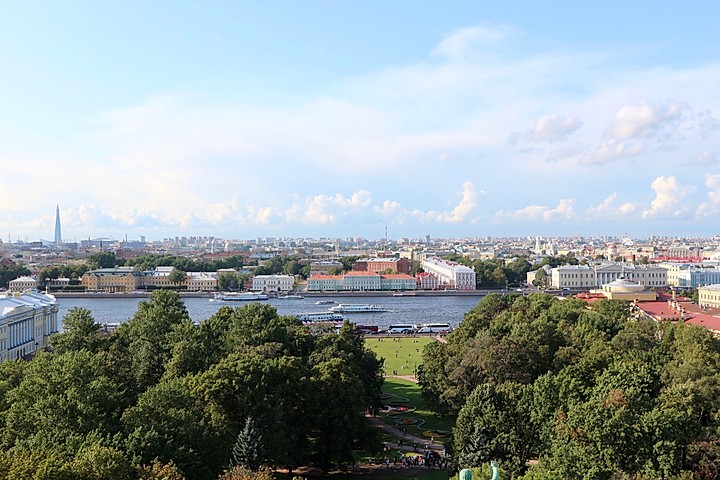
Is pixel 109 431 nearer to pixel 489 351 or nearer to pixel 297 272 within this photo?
pixel 489 351

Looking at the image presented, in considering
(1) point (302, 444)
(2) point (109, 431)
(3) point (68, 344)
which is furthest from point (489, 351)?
(3) point (68, 344)

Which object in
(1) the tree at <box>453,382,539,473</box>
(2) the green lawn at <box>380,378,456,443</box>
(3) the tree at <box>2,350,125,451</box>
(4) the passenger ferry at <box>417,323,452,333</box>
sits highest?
(3) the tree at <box>2,350,125,451</box>

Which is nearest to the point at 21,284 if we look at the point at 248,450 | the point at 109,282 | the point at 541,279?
the point at 109,282

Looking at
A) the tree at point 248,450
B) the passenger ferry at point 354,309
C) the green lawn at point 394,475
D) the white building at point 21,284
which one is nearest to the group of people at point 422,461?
the green lawn at point 394,475

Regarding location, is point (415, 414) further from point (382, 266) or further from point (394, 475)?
point (382, 266)

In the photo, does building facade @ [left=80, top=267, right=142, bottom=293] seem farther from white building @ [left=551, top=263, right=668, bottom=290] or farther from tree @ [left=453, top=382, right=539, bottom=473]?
tree @ [left=453, top=382, right=539, bottom=473]

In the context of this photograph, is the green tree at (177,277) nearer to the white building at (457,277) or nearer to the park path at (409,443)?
the white building at (457,277)

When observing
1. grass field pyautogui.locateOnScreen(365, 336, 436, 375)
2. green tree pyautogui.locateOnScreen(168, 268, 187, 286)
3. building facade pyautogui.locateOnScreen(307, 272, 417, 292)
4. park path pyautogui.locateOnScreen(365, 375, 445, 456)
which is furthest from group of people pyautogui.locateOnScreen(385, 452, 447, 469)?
green tree pyautogui.locateOnScreen(168, 268, 187, 286)
